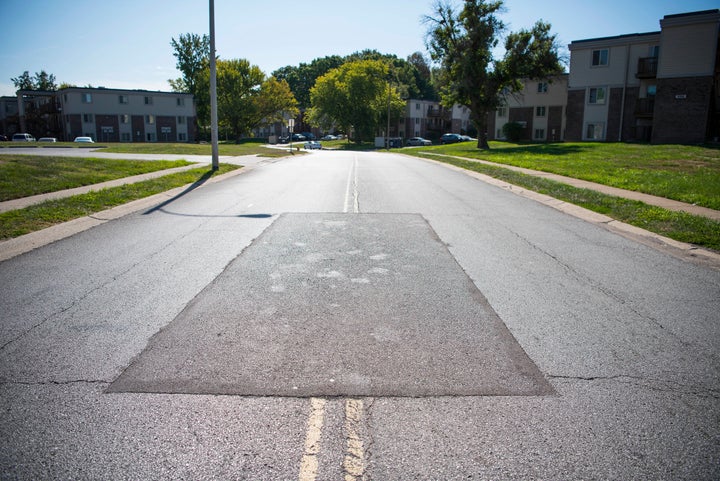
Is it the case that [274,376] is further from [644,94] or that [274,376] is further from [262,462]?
[644,94]

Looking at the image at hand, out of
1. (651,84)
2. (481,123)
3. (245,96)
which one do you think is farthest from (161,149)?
(245,96)

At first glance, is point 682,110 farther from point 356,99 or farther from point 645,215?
point 356,99

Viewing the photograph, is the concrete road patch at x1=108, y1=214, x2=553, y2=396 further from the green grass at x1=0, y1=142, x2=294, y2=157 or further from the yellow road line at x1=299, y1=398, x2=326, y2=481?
the green grass at x1=0, y1=142, x2=294, y2=157

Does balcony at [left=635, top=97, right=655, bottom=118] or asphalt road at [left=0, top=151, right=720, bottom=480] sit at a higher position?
balcony at [left=635, top=97, right=655, bottom=118]

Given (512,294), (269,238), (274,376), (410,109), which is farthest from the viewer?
(410,109)

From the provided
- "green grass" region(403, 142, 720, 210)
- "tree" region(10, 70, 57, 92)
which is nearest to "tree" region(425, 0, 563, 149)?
"green grass" region(403, 142, 720, 210)

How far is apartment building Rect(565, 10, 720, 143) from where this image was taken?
37.8 metres

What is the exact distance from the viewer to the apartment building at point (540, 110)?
5588cm

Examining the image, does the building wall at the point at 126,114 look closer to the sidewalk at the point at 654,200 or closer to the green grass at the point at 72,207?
the green grass at the point at 72,207

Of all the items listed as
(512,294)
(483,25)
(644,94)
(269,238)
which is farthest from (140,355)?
(644,94)

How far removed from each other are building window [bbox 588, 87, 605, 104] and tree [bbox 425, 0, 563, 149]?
4348mm

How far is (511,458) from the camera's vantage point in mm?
2846

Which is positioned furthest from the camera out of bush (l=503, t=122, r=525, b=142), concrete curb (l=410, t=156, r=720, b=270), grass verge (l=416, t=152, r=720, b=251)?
bush (l=503, t=122, r=525, b=142)

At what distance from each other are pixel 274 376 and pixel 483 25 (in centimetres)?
4551
